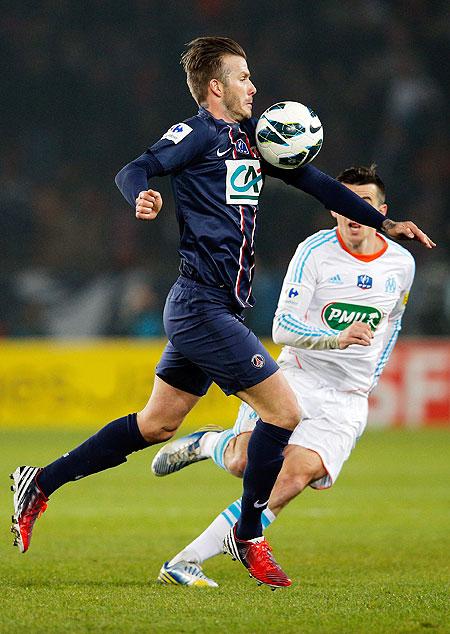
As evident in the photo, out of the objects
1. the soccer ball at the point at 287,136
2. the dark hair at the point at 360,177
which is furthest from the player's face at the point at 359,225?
the soccer ball at the point at 287,136

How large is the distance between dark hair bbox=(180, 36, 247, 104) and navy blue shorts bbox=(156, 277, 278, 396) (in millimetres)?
819

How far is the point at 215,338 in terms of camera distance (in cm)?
460

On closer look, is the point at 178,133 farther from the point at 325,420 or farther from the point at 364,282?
the point at 325,420

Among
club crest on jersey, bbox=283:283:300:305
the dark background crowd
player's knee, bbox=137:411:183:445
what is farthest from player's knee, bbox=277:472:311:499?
the dark background crowd

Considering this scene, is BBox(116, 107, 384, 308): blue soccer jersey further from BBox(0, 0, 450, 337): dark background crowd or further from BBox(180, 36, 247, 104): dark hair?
BBox(0, 0, 450, 337): dark background crowd

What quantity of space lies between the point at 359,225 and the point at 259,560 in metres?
1.92

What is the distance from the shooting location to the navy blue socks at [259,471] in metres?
4.66

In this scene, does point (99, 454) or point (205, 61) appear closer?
point (205, 61)

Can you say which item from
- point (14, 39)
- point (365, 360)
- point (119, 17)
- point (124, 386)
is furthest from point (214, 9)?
point (365, 360)

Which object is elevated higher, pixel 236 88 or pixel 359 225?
pixel 236 88

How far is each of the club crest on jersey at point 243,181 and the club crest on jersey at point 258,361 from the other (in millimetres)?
640

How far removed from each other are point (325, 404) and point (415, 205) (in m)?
11.2

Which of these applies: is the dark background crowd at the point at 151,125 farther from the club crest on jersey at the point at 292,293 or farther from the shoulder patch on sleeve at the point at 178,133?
the shoulder patch on sleeve at the point at 178,133

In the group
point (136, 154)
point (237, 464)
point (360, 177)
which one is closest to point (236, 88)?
point (360, 177)
